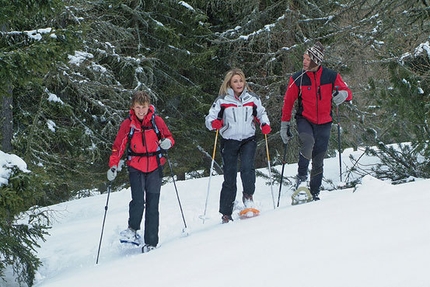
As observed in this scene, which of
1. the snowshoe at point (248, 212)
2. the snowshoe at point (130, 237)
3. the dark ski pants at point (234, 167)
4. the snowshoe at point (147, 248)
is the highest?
the dark ski pants at point (234, 167)

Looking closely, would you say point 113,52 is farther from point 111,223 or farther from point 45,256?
point 45,256

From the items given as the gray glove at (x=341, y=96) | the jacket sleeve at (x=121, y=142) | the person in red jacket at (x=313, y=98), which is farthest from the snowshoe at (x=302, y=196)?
the jacket sleeve at (x=121, y=142)

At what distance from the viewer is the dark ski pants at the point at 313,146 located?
24.9ft

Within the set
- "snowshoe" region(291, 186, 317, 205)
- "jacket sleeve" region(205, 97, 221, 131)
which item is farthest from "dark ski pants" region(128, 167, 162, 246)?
"snowshoe" region(291, 186, 317, 205)

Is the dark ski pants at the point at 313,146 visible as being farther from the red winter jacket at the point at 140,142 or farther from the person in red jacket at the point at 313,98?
the red winter jacket at the point at 140,142

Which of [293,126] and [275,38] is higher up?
[275,38]

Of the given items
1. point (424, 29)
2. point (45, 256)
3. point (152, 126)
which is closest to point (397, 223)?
point (152, 126)

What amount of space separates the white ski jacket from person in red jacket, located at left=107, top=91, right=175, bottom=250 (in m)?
0.74

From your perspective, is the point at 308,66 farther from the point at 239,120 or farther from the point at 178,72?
the point at 178,72

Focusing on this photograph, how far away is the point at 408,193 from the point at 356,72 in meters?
11.5

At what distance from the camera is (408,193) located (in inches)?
229

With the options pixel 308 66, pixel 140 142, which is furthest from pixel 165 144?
pixel 308 66

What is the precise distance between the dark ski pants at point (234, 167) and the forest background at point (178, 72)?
94.3 inches

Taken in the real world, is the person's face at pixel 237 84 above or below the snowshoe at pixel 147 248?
above
